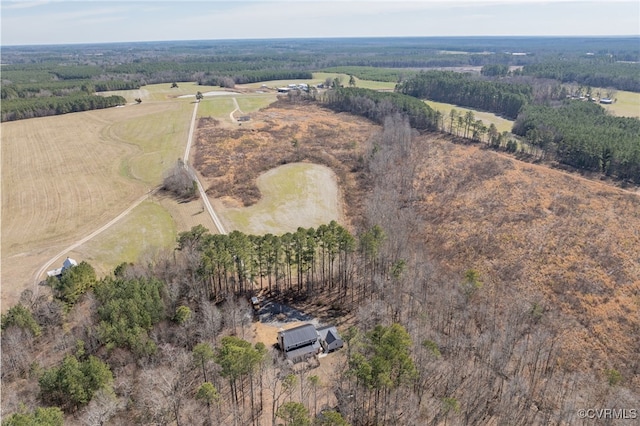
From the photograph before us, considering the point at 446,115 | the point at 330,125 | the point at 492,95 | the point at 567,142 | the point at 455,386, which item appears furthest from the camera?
the point at 492,95

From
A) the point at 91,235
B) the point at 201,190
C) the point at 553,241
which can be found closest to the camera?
the point at 553,241

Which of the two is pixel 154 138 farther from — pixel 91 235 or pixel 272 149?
pixel 91 235

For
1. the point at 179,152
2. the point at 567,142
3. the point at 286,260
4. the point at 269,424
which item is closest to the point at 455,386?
the point at 269,424

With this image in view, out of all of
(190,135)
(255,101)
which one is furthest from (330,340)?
(255,101)

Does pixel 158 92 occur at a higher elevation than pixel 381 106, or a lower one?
higher

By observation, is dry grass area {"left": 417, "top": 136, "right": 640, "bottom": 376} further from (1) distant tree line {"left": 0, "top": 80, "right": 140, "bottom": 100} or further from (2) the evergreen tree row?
(1) distant tree line {"left": 0, "top": 80, "right": 140, "bottom": 100}

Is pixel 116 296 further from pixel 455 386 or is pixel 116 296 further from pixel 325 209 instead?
pixel 325 209

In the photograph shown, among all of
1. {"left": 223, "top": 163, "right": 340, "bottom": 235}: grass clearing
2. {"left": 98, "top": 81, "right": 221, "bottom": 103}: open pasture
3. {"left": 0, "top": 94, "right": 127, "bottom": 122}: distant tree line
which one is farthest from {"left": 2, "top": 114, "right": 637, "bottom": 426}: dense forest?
{"left": 98, "top": 81, "right": 221, "bottom": 103}: open pasture

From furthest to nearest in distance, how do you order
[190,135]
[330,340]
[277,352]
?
[190,135] → [330,340] → [277,352]
